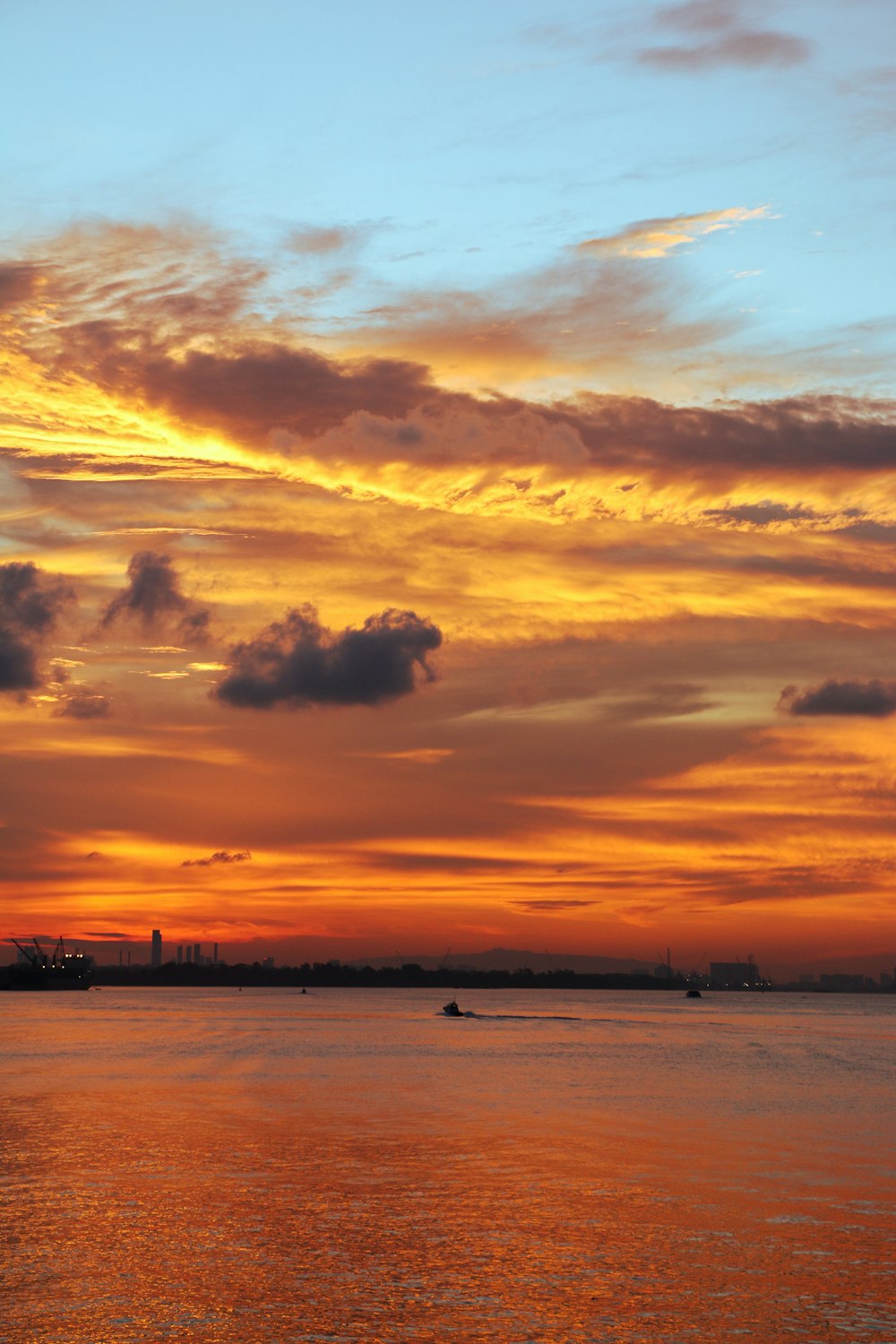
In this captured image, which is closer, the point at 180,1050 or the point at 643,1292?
the point at 643,1292

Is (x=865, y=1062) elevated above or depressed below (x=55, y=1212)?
below

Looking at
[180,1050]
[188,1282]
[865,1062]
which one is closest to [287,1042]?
[180,1050]

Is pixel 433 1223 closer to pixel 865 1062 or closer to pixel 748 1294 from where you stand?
pixel 748 1294

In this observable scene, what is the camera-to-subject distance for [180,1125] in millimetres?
69375

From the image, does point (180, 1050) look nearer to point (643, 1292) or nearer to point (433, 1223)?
point (433, 1223)

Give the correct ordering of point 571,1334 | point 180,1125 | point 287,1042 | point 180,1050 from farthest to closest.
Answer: point 287,1042, point 180,1050, point 180,1125, point 571,1334

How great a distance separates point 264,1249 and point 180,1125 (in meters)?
32.6

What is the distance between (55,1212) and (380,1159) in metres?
16.7

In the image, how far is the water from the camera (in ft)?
104

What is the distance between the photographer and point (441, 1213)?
145ft

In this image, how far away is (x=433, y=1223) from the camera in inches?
1671

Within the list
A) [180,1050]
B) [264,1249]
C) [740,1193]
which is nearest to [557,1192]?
[740,1193]

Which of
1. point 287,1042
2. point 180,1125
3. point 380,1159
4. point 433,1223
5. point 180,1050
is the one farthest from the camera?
point 287,1042

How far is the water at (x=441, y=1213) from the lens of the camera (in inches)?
1243
